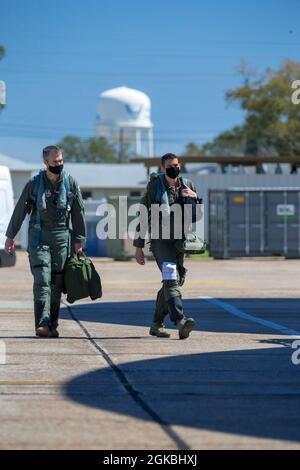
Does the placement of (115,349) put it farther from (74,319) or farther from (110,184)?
(110,184)

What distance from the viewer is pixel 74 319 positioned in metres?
13.5

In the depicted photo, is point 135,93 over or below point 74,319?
over

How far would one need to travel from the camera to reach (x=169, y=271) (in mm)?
11023

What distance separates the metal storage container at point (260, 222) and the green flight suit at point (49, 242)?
85.7 feet

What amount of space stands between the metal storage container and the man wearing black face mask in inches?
1028

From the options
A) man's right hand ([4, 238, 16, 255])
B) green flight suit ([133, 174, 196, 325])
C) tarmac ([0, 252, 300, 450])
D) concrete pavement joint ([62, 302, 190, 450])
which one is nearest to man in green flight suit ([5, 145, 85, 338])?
man's right hand ([4, 238, 16, 255])

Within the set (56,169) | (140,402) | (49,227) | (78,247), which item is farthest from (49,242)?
(140,402)

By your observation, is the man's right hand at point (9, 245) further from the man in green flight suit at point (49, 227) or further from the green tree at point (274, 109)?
the green tree at point (274, 109)

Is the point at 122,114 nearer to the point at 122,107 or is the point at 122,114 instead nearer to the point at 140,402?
the point at 122,107

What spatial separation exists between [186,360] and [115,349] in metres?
0.98

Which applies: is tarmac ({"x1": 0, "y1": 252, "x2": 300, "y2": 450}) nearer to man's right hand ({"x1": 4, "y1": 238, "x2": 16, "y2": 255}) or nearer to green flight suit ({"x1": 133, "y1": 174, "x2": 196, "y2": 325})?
green flight suit ({"x1": 133, "y1": 174, "x2": 196, "y2": 325})

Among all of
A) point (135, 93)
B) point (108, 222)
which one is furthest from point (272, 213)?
point (135, 93)

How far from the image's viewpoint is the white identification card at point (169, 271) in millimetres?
10992

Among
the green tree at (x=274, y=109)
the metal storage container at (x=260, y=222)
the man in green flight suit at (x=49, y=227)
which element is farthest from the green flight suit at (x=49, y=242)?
the green tree at (x=274, y=109)
